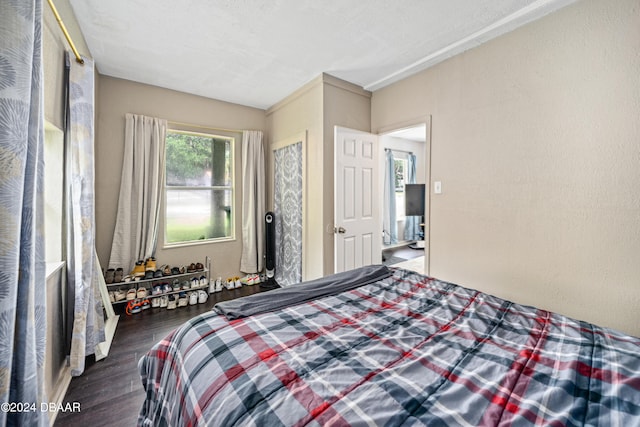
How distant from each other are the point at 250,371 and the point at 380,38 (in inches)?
97.8

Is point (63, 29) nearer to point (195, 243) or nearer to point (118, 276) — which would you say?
point (118, 276)

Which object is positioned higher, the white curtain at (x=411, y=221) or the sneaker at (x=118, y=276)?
the white curtain at (x=411, y=221)

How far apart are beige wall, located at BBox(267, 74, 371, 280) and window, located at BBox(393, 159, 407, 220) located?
3104 mm

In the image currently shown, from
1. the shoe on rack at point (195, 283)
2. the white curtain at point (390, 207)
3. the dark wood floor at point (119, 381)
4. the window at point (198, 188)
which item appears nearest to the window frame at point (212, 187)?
the window at point (198, 188)

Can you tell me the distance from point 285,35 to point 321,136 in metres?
1.00

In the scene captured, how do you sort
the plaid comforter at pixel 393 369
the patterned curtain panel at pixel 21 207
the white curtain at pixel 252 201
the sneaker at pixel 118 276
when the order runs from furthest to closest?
the white curtain at pixel 252 201 < the sneaker at pixel 118 276 < the patterned curtain panel at pixel 21 207 < the plaid comforter at pixel 393 369

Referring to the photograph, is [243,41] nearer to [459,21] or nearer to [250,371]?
[459,21]

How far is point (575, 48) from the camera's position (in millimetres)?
1774

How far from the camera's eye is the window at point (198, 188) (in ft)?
11.3

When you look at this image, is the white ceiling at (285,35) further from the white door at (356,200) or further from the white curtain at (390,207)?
the white curtain at (390,207)

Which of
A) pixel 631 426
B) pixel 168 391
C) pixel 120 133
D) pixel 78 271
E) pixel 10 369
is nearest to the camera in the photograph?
pixel 631 426

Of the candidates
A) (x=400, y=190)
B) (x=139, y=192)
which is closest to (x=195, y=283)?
(x=139, y=192)

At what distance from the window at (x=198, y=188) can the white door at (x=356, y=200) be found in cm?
172

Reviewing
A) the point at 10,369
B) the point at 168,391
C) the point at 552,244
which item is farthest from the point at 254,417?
the point at 552,244
